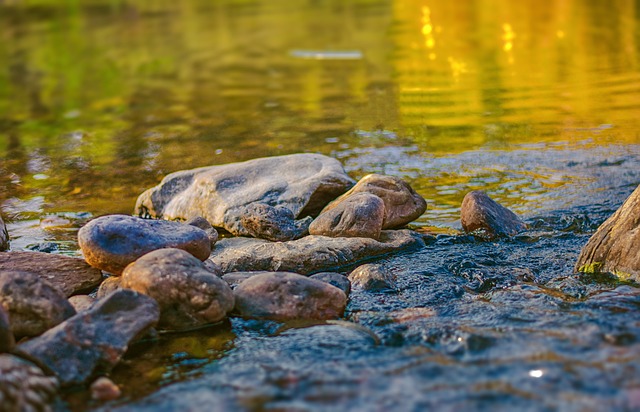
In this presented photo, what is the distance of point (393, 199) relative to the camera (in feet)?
21.1

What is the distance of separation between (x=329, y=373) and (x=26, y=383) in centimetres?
134

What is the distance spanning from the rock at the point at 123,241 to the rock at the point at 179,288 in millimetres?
412

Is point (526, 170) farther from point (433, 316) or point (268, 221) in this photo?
point (433, 316)

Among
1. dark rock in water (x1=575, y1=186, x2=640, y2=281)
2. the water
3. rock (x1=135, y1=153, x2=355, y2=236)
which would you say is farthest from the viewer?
rock (x1=135, y1=153, x2=355, y2=236)

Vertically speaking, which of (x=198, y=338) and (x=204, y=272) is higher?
(x=204, y=272)

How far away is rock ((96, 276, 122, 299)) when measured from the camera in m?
4.95

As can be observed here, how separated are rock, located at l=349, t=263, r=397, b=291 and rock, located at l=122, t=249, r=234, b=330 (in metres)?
0.89

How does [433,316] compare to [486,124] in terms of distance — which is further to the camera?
[486,124]

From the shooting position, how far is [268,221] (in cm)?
619

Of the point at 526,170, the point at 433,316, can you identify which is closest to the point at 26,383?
the point at 433,316

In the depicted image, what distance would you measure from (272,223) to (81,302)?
1.72 meters

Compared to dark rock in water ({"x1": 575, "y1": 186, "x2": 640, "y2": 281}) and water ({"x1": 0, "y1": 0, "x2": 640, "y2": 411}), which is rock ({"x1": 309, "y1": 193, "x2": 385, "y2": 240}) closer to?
water ({"x1": 0, "y1": 0, "x2": 640, "y2": 411})

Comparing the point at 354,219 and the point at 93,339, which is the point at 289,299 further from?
the point at 354,219

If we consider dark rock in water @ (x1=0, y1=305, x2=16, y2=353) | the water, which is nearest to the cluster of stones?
dark rock in water @ (x1=0, y1=305, x2=16, y2=353)
